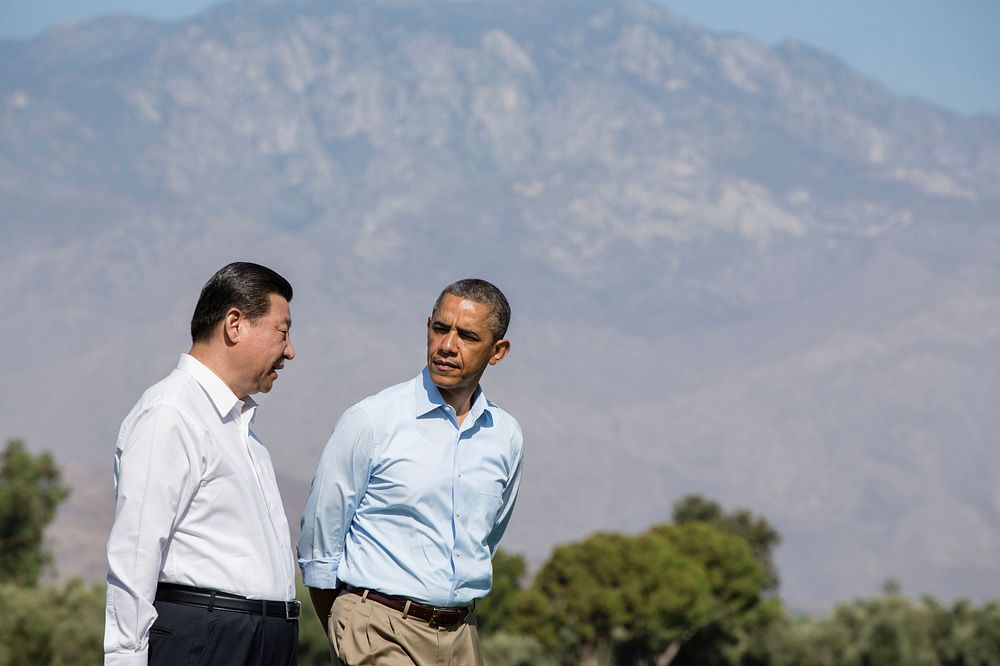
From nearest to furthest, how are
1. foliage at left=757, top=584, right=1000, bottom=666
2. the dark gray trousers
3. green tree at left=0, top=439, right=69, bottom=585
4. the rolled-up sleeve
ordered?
the dark gray trousers → the rolled-up sleeve → green tree at left=0, top=439, right=69, bottom=585 → foliage at left=757, top=584, right=1000, bottom=666

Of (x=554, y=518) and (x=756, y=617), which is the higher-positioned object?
(x=554, y=518)

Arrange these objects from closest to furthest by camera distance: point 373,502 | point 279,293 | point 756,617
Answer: point 279,293 → point 373,502 → point 756,617

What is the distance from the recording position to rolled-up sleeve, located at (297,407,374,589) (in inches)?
203

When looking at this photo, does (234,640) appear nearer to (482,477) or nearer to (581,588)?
(482,477)

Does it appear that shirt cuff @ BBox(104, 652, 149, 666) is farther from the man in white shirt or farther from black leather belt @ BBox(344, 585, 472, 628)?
black leather belt @ BBox(344, 585, 472, 628)

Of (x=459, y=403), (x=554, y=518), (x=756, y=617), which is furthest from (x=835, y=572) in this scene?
(x=459, y=403)

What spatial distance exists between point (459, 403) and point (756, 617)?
1761 inches

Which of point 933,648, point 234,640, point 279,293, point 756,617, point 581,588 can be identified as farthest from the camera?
point 756,617

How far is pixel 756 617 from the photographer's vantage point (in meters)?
48.2

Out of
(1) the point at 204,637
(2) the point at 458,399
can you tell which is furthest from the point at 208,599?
(2) the point at 458,399

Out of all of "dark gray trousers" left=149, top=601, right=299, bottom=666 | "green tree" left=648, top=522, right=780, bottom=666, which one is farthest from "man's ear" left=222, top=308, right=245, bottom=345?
"green tree" left=648, top=522, right=780, bottom=666

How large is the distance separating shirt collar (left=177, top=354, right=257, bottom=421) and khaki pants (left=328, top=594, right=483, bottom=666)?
967 millimetres

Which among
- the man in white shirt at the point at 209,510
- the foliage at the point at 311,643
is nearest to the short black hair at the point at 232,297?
the man in white shirt at the point at 209,510

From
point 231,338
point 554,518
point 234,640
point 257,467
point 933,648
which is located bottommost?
point 234,640
